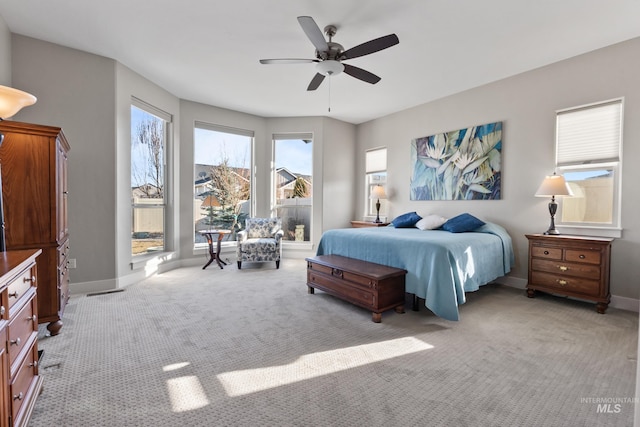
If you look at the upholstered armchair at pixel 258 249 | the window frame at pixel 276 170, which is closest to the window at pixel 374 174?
the window frame at pixel 276 170

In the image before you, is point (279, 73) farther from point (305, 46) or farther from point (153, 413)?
point (153, 413)

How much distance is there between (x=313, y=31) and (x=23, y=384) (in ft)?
9.26

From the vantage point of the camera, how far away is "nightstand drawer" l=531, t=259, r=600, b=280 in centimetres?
296

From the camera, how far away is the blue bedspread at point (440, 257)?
8.82 feet

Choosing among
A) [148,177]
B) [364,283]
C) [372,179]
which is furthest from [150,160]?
[372,179]

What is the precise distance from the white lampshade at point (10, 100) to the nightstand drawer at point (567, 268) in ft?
16.0

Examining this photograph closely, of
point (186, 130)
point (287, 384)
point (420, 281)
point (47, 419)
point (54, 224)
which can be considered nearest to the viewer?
point (47, 419)

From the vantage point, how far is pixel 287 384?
1795 millimetres

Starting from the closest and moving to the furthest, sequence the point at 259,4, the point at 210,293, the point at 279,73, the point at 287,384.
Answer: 1. the point at 287,384
2. the point at 259,4
3. the point at 210,293
4. the point at 279,73

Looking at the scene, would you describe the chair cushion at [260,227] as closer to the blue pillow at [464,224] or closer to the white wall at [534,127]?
the white wall at [534,127]

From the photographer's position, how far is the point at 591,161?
3.33 m

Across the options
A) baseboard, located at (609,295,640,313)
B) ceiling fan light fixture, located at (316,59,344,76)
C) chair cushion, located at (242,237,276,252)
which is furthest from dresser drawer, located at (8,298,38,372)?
baseboard, located at (609,295,640,313)

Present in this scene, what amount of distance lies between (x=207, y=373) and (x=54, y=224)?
175 cm

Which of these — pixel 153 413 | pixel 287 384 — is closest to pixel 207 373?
pixel 153 413
